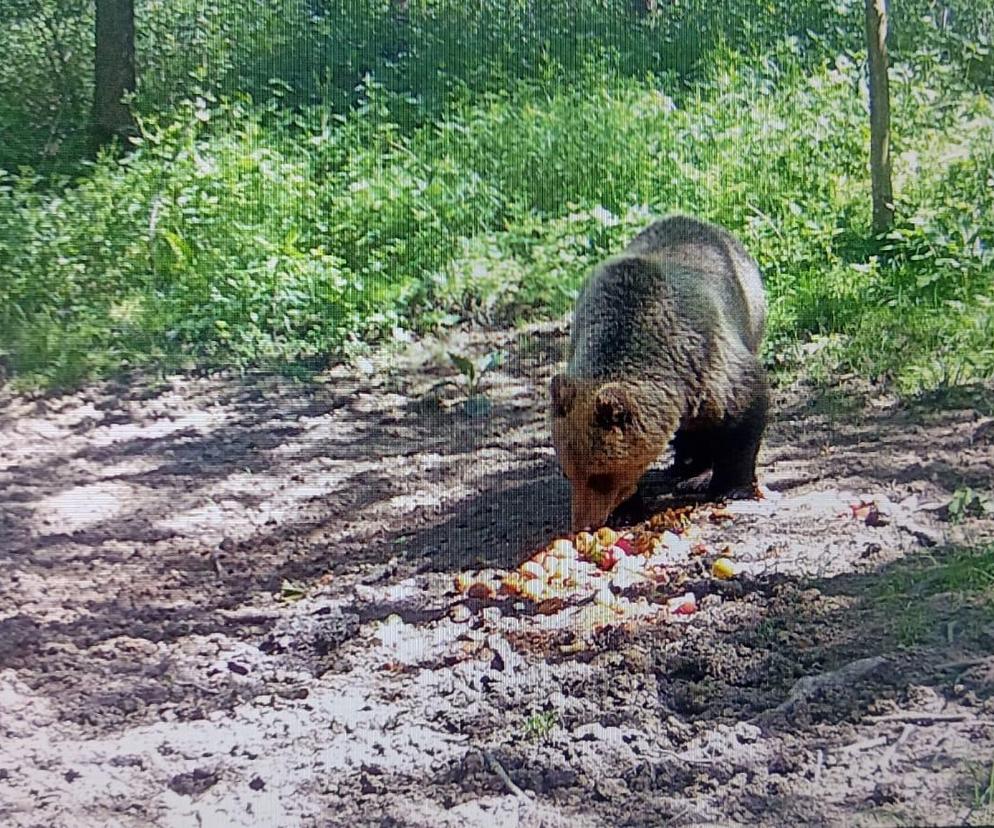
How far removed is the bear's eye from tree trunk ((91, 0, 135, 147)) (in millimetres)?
1150

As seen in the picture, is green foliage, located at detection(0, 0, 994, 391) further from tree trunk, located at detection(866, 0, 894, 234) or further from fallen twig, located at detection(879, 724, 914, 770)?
fallen twig, located at detection(879, 724, 914, 770)

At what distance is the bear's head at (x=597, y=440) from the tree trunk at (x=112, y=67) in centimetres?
100

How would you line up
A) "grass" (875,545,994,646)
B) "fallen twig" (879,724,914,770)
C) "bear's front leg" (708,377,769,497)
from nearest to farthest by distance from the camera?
1. "fallen twig" (879,724,914,770)
2. "grass" (875,545,994,646)
3. "bear's front leg" (708,377,769,497)

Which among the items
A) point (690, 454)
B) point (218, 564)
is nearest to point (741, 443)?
point (690, 454)

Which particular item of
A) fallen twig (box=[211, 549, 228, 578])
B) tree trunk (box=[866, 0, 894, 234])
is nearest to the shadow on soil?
fallen twig (box=[211, 549, 228, 578])

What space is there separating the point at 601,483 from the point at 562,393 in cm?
21

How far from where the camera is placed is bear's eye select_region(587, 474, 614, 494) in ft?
7.62

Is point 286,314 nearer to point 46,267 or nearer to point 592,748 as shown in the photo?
point 46,267

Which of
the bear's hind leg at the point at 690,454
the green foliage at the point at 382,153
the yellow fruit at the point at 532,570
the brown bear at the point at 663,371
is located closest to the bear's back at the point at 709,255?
the brown bear at the point at 663,371

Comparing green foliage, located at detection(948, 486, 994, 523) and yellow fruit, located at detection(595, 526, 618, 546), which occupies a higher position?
green foliage, located at detection(948, 486, 994, 523)

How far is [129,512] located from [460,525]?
0.61m

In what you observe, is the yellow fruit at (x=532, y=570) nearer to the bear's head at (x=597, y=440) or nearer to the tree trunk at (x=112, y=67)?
the bear's head at (x=597, y=440)

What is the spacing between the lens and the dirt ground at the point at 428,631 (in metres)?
1.81

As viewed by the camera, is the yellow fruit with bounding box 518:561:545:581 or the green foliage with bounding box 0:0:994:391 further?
the green foliage with bounding box 0:0:994:391
